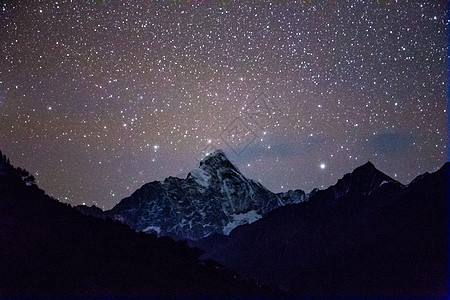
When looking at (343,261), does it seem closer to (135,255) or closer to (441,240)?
(441,240)

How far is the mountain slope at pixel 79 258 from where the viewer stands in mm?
32094

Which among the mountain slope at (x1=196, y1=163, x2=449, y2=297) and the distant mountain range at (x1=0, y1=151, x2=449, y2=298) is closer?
the distant mountain range at (x1=0, y1=151, x2=449, y2=298)

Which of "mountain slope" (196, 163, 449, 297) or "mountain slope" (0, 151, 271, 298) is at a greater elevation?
"mountain slope" (196, 163, 449, 297)

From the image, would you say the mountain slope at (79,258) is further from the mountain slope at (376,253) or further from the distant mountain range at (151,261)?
the mountain slope at (376,253)

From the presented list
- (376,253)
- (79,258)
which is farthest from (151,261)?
(376,253)

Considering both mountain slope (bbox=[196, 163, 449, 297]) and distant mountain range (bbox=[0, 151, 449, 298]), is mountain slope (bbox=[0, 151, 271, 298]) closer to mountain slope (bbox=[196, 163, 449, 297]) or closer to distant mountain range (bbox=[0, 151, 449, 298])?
distant mountain range (bbox=[0, 151, 449, 298])

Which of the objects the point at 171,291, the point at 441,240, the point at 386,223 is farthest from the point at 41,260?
the point at 386,223

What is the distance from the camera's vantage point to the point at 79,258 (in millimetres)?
38781

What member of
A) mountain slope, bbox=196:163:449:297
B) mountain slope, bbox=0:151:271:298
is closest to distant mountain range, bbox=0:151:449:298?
mountain slope, bbox=0:151:271:298

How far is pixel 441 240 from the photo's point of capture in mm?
114562

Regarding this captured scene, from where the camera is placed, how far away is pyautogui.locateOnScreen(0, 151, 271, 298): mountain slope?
105 ft

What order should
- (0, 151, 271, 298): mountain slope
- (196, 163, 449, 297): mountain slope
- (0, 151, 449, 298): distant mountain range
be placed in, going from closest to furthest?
(0, 151, 271, 298): mountain slope, (0, 151, 449, 298): distant mountain range, (196, 163, 449, 297): mountain slope

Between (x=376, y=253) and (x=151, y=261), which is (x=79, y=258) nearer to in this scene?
(x=151, y=261)

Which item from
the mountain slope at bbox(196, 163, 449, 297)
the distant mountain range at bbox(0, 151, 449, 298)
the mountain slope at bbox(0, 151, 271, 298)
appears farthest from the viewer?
the mountain slope at bbox(196, 163, 449, 297)
